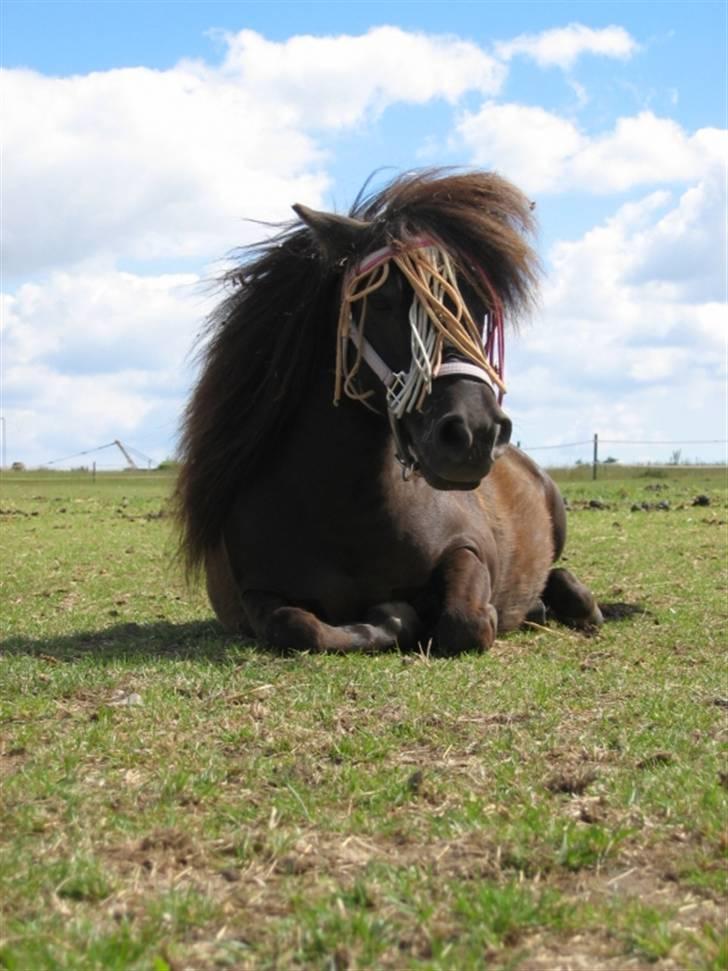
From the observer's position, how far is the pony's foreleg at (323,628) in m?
5.63

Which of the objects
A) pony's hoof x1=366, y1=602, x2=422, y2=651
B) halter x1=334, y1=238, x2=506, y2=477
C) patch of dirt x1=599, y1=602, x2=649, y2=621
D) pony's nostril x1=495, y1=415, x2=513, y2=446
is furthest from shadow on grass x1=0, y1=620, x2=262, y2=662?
patch of dirt x1=599, y1=602, x2=649, y2=621

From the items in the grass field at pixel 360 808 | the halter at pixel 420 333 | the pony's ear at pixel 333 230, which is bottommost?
the grass field at pixel 360 808

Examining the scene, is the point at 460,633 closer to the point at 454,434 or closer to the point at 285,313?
the point at 454,434

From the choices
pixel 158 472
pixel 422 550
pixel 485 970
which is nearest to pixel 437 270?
pixel 422 550

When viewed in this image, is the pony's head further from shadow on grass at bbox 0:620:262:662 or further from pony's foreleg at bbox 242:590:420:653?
shadow on grass at bbox 0:620:262:662

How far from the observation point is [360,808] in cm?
334

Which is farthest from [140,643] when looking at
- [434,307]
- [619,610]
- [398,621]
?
[619,610]

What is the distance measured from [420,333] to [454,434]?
1.79 ft

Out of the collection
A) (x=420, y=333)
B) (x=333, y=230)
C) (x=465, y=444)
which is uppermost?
(x=333, y=230)

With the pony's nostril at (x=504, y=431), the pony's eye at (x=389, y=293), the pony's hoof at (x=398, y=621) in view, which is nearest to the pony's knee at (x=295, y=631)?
the pony's hoof at (x=398, y=621)

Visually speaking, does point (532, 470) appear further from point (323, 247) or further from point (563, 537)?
point (323, 247)

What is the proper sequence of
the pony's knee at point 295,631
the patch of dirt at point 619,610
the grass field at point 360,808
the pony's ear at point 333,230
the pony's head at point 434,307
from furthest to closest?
the patch of dirt at point 619,610 < the pony's ear at point 333,230 < the pony's knee at point 295,631 < the pony's head at point 434,307 < the grass field at point 360,808

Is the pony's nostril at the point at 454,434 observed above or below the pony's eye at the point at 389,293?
below

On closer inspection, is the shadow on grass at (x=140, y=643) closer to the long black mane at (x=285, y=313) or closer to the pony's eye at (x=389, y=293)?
the long black mane at (x=285, y=313)
